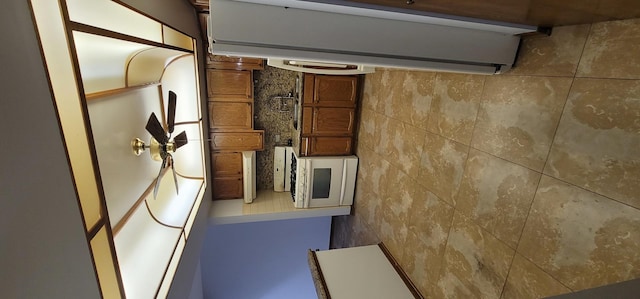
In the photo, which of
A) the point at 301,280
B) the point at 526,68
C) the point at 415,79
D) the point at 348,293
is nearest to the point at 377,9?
the point at 526,68

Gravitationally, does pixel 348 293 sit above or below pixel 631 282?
below

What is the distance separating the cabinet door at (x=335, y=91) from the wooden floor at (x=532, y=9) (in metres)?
1.99

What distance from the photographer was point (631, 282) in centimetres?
50

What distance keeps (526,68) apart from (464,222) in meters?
0.90

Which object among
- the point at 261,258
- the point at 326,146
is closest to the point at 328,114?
the point at 326,146

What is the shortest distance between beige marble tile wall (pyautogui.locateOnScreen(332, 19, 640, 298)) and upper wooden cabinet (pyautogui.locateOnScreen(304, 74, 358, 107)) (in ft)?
2.73

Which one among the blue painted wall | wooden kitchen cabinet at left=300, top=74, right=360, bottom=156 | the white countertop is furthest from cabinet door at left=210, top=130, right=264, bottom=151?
the blue painted wall

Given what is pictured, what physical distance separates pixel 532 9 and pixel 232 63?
2.66 meters

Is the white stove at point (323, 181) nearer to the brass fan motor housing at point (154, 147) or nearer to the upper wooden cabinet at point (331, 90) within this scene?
the upper wooden cabinet at point (331, 90)

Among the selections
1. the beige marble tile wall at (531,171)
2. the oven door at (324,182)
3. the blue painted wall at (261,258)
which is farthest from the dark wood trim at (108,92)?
the blue painted wall at (261,258)

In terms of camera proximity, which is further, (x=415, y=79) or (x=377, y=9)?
(x=415, y=79)

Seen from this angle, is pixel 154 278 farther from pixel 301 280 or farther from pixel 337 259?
pixel 301 280

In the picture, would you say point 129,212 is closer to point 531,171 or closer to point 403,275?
point 403,275

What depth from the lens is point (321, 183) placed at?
10.3ft
